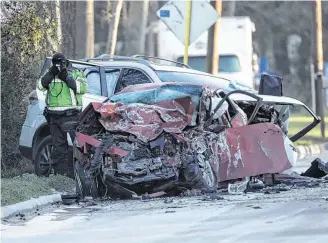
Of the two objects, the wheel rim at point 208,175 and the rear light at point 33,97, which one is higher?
the rear light at point 33,97

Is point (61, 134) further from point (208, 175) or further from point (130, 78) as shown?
point (208, 175)

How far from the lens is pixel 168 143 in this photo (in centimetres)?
1131

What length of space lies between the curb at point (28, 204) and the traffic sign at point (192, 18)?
20.1 ft

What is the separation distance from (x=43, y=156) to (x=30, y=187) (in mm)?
1756

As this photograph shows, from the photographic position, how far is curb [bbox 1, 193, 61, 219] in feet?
34.3

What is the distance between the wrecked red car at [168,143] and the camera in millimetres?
11234

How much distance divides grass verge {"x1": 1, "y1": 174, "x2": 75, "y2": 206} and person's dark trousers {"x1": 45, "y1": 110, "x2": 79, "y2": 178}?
0.78 ft

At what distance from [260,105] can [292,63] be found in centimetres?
4814

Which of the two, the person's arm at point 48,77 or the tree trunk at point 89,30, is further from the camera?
the tree trunk at point 89,30

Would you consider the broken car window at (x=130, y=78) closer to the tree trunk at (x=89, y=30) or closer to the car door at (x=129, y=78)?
the car door at (x=129, y=78)

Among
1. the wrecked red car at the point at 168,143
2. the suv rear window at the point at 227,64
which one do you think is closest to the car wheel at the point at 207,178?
the wrecked red car at the point at 168,143

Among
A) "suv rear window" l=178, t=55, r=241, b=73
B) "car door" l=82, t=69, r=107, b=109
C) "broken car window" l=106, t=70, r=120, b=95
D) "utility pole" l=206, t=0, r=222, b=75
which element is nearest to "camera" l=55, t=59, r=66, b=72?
"car door" l=82, t=69, r=107, b=109

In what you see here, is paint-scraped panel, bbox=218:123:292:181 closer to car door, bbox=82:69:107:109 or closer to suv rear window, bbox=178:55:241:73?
car door, bbox=82:69:107:109

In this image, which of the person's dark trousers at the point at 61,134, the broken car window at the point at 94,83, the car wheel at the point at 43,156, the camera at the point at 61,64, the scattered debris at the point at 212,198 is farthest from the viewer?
the broken car window at the point at 94,83
